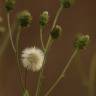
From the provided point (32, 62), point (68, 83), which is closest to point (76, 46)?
point (32, 62)

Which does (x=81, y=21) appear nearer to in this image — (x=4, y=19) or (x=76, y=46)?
(x=4, y=19)

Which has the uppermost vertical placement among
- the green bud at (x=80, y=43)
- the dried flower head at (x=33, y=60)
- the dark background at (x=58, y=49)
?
the green bud at (x=80, y=43)

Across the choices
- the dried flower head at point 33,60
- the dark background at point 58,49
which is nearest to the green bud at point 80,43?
Answer: the dried flower head at point 33,60

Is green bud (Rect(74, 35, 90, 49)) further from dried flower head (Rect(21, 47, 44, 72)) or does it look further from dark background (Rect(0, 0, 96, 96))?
dark background (Rect(0, 0, 96, 96))

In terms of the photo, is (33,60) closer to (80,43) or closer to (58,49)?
(80,43)

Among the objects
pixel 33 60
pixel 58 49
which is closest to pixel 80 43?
pixel 33 60

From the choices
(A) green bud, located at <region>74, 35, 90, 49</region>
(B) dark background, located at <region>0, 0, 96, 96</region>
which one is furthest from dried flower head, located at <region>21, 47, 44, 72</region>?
(B) dark background, located at <region>0, 0, 96, 96</region>

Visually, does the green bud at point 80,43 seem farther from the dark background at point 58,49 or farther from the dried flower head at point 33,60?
the dark background at point 58,49
